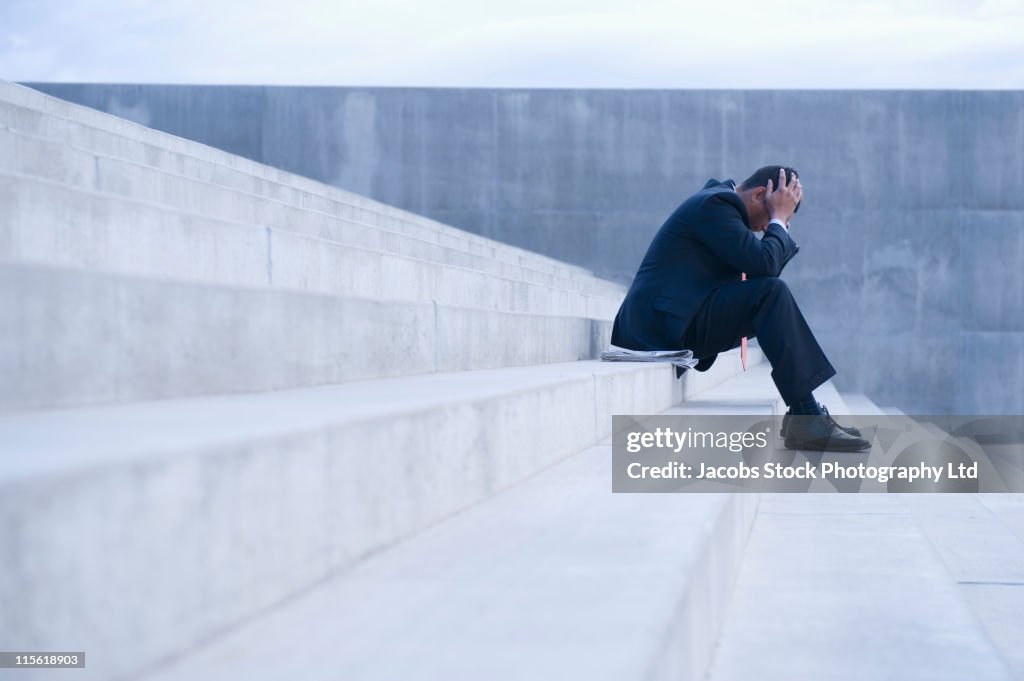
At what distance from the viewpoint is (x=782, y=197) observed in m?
3.24

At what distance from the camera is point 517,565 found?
1.12 metres

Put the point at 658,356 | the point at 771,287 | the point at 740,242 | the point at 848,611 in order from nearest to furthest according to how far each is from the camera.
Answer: the point at 848,611, the point at 771,287, the point at 740,242, the point at 658,356

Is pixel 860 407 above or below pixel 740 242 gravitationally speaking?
below

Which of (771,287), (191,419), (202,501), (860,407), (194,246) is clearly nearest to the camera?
(202,501)

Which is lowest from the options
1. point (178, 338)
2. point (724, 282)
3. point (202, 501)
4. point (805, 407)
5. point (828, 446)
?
point (828, 446)

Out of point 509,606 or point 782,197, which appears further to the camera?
point 782,197

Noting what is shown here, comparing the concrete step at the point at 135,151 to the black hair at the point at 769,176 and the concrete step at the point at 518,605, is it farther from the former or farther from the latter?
the black hair at the point at 769,176

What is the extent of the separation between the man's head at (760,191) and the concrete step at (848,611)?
1249 mm

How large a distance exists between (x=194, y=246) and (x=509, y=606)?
111 cm

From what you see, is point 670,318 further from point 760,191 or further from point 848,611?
point 848,611

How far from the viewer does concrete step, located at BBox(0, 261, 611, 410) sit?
1064mm

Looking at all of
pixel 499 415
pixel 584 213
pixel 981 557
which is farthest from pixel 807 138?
pixel 499 415

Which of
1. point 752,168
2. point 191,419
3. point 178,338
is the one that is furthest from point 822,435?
point 752,168

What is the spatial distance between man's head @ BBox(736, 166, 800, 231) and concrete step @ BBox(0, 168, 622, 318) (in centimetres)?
101
